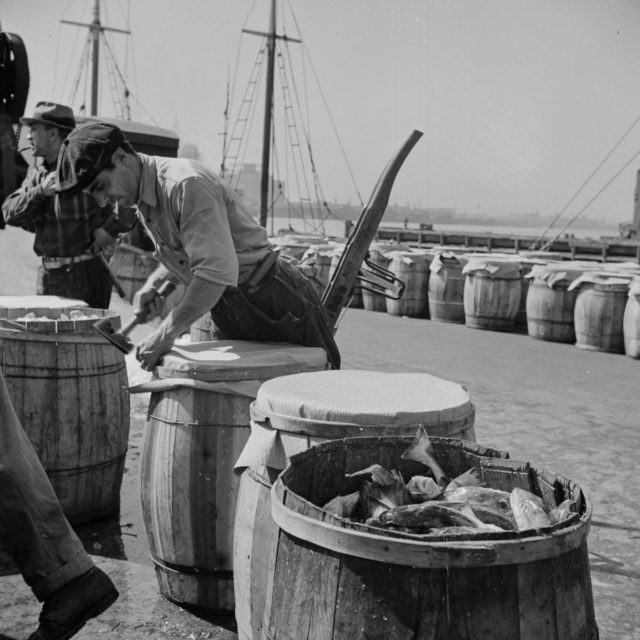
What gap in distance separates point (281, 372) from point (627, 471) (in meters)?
2.98

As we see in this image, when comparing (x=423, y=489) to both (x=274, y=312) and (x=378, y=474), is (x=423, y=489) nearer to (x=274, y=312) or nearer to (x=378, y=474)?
(x=378, y=474)

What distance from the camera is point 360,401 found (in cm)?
227

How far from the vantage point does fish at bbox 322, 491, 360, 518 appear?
6.02 feet

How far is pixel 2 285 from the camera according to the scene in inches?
443

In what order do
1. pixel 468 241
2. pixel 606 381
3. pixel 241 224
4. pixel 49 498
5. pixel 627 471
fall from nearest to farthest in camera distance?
pixel 49 498
pixel 241 224
pixel 627 471
pixel 606 381
pixel 468 241

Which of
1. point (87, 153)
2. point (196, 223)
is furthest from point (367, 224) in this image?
point (87, 153)

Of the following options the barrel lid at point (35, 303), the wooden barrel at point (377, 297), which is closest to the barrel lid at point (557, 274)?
the wooden barrel at point (377, 297)

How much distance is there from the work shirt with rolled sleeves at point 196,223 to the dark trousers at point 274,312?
0.28 feet

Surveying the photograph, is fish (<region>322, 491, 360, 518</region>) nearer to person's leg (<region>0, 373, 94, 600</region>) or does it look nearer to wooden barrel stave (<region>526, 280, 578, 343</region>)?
person's leg (<region>0, 373, 94, 600</region>)

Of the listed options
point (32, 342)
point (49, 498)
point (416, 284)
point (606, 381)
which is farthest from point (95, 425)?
point (416, 284)

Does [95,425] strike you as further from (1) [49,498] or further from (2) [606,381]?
(2) [606,381]

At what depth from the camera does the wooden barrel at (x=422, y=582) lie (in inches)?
57.8

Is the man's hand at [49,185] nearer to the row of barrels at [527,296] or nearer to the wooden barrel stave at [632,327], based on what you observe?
the row of barrels at [527,296]

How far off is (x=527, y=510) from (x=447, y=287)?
Result: 10944 mm
